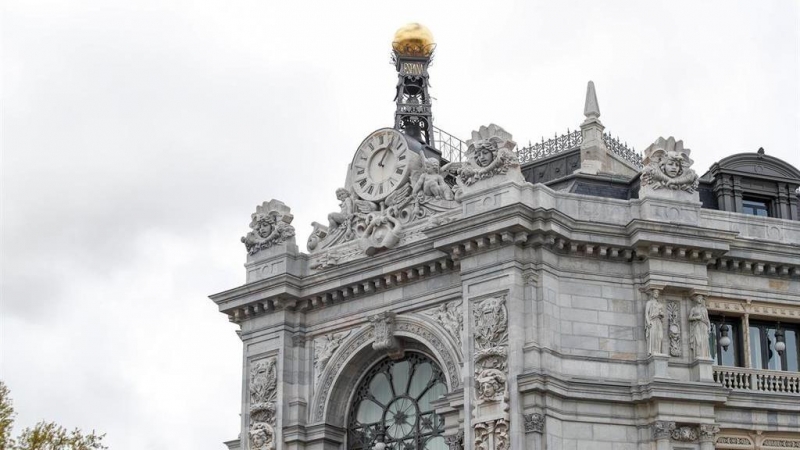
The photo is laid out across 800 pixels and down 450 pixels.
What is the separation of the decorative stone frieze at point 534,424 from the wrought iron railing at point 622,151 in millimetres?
12474

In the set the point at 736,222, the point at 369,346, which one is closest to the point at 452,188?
the point at 369,346

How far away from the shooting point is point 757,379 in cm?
4300

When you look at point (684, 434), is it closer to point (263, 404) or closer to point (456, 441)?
point (456, 441)

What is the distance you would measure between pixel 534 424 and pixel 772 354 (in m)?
8.56

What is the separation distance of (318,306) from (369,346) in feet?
7.68

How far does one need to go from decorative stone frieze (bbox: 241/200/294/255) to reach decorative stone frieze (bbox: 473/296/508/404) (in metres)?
8.37

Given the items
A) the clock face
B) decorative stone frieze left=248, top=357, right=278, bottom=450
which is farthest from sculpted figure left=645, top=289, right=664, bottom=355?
decorative stone frieze left=248, top=357, right=278, bottom=450

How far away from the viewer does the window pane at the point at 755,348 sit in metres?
43.7

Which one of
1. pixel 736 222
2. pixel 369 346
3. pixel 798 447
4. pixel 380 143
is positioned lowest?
pixel 798 447

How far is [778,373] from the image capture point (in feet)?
142

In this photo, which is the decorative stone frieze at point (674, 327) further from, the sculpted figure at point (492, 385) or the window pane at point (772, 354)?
the sculpted figure at point (492, 385)

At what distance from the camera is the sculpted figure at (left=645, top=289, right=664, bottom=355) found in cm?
4153

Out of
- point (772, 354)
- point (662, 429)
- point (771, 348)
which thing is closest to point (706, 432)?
point (662, 429)

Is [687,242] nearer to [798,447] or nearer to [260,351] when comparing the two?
[798,447]
